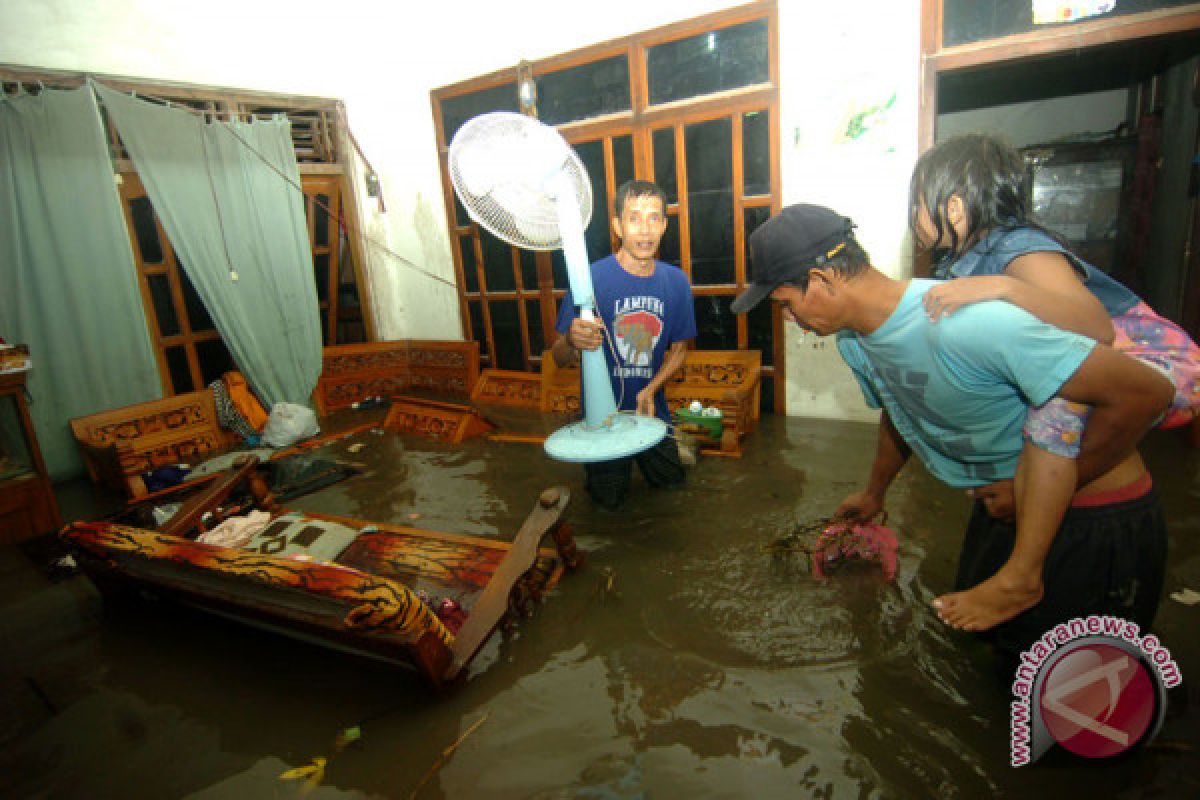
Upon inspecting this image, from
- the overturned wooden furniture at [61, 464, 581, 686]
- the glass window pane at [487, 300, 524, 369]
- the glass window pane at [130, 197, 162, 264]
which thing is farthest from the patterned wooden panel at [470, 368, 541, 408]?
the glass window pane at [130, 197, 162, 264]

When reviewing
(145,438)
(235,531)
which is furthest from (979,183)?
(145,438)

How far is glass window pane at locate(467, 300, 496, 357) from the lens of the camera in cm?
671

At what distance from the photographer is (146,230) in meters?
5.64

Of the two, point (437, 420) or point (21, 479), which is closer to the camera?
point (21, 479)

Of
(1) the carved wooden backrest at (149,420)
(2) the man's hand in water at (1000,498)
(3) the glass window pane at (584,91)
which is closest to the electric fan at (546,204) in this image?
(2) the man's hand in water at (1000,498)

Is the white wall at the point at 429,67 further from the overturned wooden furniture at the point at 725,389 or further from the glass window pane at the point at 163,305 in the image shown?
the glass window pane at the point at 163,305

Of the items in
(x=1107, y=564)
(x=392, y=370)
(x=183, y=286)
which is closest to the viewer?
(x=1107, y=564)

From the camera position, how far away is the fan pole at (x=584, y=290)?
2.32 m

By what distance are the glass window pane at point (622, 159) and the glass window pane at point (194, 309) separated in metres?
4.34

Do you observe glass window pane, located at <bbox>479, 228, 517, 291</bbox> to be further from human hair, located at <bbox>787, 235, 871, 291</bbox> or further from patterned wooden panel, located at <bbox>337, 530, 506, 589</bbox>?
human hair, located at <bbox>787, 235, 871, 291</bbox>

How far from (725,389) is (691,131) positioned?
2229 mm

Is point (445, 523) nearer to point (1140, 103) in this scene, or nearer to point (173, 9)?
point (173, 9)

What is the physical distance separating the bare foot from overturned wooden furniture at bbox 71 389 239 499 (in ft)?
18.0

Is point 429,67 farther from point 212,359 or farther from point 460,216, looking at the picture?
point 212,359
